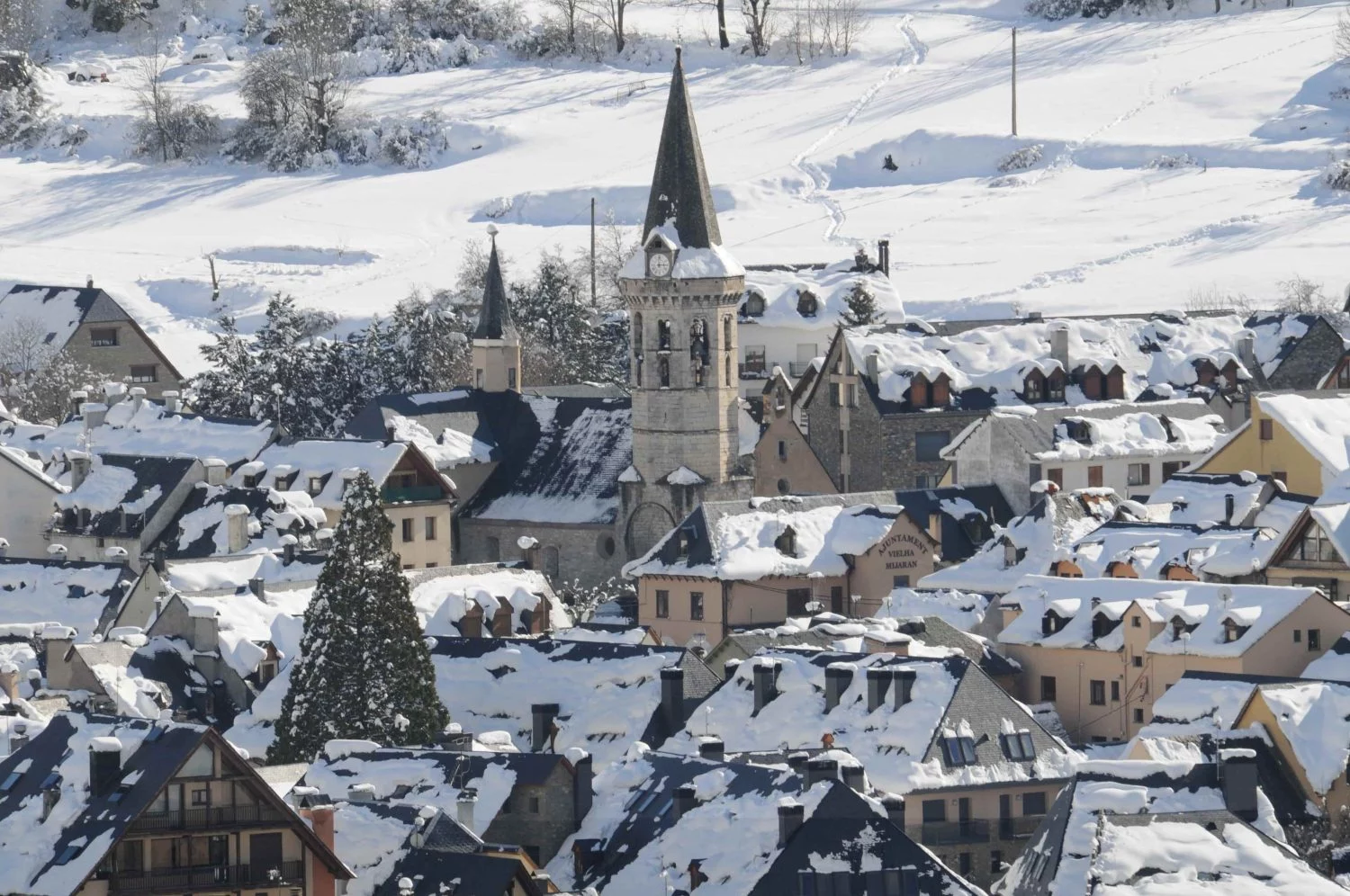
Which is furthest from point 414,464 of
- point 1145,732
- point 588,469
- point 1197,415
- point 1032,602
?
point 1145,732

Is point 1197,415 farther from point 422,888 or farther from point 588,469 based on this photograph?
point 422,888

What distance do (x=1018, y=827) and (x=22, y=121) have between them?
113m

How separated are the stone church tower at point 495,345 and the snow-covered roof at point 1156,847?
59293mm

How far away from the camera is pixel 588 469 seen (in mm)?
122500

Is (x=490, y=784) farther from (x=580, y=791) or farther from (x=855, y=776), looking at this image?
(x=855, y=776)

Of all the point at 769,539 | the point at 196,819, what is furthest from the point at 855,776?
the point at 769,539

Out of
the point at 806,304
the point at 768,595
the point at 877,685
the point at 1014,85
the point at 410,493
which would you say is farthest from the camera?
the point at 1014,85

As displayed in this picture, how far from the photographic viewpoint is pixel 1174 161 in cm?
17225

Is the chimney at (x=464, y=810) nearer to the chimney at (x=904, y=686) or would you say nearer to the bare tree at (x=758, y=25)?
the chimney at (x=904, y=686)

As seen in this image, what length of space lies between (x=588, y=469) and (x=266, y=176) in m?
62.7

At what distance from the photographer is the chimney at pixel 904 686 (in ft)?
267

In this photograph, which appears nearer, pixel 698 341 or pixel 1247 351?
pixel 698 341

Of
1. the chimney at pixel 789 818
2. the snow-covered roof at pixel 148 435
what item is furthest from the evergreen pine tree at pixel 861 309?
the chimney at pixel 789 818

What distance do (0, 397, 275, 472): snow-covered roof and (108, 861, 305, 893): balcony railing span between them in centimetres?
5448
